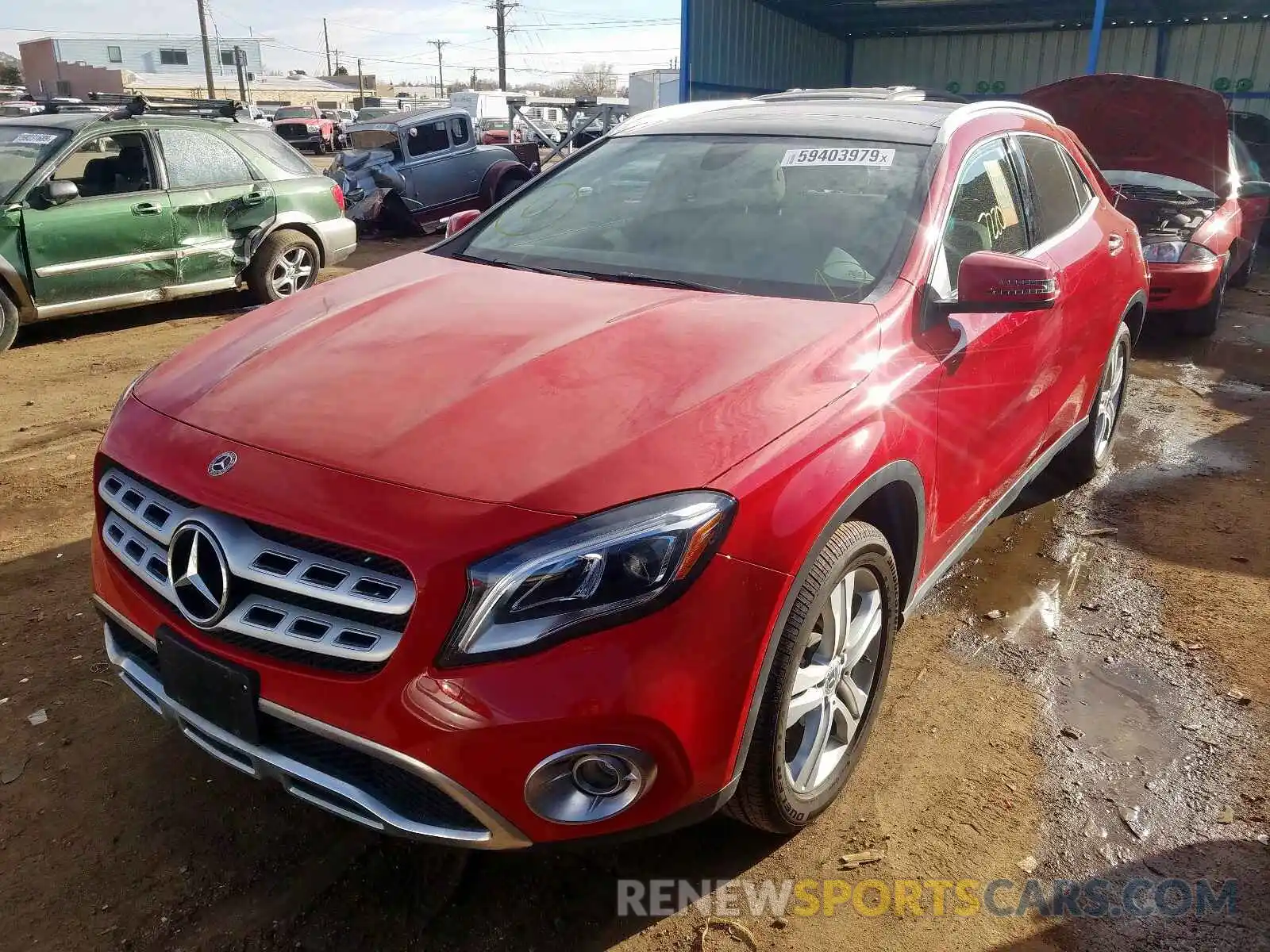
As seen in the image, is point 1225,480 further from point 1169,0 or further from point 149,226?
point 1169,0

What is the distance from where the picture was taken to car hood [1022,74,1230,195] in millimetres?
7055

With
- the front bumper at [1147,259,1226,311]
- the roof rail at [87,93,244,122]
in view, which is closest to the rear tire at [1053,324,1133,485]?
the front bumper at [1147,259,1226,311]

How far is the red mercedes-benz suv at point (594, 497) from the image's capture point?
1733 millimetres

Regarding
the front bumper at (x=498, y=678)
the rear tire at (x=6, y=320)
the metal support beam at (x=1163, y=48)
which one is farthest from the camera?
the metal support beam at (x=1163, y=48)

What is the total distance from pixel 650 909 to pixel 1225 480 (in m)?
4.00

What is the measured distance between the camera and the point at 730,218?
2.99 meters

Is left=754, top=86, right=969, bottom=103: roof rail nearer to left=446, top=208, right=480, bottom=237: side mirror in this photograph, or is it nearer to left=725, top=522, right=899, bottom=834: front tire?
left=446, top=208, right=480, bottom=237: side mirror

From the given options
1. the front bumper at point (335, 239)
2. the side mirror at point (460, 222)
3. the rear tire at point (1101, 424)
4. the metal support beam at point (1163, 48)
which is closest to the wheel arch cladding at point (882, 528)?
the side mirror at point (460, 222)

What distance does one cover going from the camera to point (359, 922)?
2.12 m

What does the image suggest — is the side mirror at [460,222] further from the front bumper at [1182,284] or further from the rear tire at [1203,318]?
the rear tire at [1203,318]

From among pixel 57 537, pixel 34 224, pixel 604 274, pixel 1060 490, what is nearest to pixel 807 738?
pixel 604 274

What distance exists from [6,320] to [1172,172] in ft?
28.5

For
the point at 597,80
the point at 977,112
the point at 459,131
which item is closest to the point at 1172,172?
the point at 977,112

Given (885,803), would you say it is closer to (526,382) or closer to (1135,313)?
(526,382)
